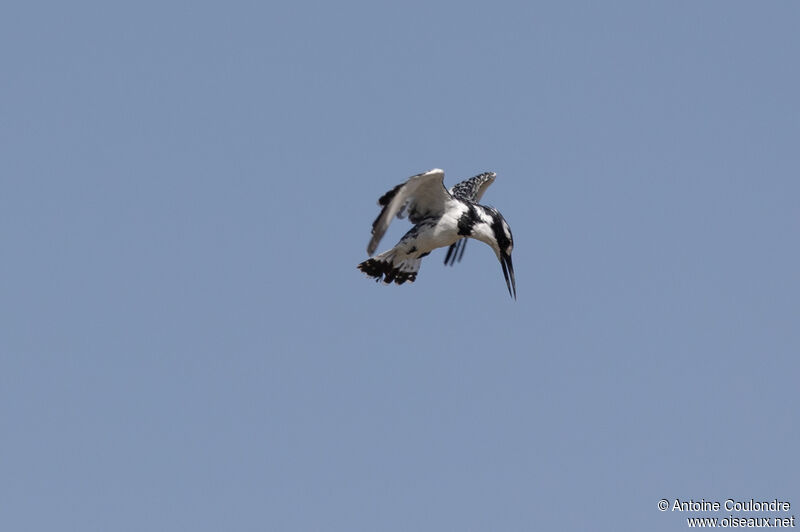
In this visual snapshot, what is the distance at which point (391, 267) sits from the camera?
1047 inches

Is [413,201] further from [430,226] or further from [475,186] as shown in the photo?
[475,186]

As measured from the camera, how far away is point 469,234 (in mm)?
25938

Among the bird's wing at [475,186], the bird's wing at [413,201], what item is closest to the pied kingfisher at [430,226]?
the bird's wing at [413,201]

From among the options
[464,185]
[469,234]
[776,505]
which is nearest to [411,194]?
[469,234]

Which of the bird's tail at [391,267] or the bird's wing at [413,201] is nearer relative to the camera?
the bird's wing at [413,201]

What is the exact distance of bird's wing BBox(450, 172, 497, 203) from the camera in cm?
3042

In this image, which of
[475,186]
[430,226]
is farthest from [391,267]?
[475,186]

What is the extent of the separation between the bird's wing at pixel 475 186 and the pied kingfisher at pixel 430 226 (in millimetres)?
3110

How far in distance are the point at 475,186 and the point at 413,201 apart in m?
5.73

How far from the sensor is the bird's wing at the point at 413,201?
23.1 m

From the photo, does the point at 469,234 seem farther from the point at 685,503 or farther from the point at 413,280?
the point at 685,503

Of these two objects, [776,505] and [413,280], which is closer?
[776,505]

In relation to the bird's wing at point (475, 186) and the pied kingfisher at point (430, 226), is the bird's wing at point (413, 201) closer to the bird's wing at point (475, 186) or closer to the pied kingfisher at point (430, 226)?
the pied kingfisher at point (430, 226)

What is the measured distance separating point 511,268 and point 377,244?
535cm
